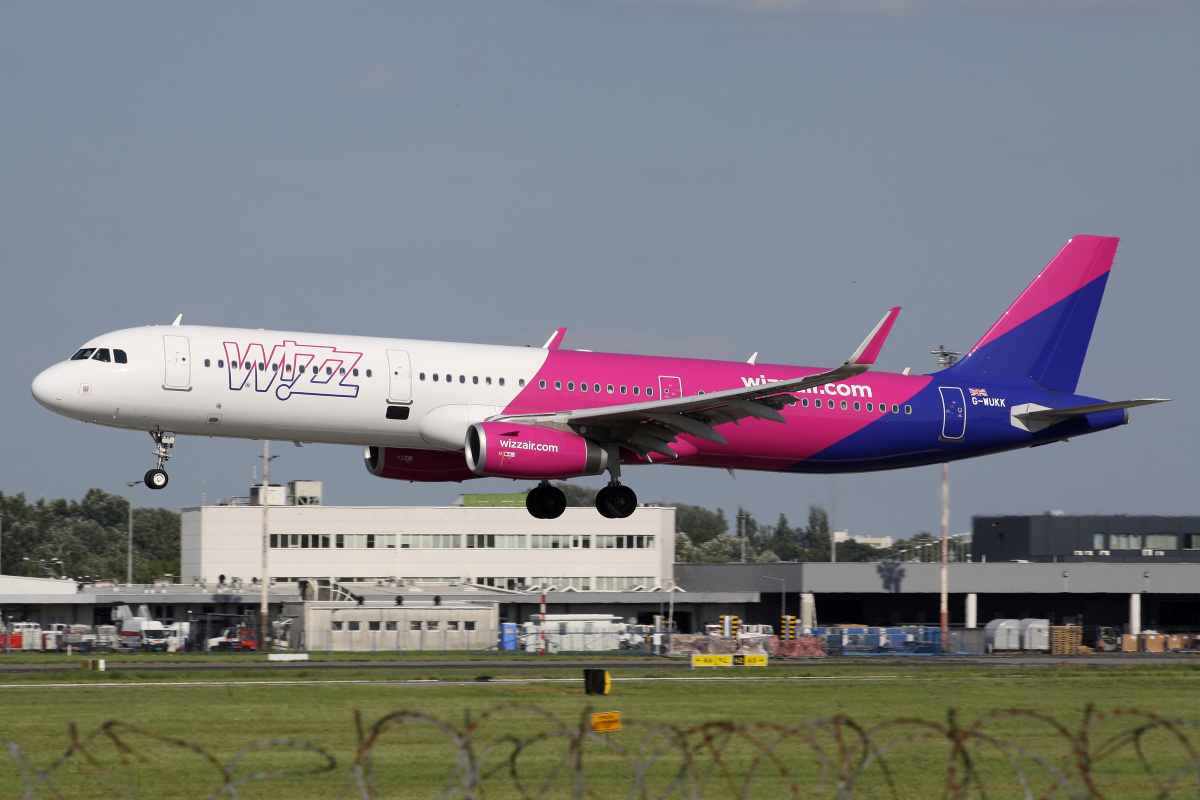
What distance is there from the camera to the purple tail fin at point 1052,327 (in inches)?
1882

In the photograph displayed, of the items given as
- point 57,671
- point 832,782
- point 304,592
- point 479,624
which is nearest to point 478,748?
point 832,782

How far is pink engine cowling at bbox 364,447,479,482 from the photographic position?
42.3 m

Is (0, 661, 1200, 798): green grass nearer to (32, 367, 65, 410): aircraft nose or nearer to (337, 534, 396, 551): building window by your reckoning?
(32, 367, 65, 410): aircraft nose

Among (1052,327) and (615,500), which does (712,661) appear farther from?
(1052,327)

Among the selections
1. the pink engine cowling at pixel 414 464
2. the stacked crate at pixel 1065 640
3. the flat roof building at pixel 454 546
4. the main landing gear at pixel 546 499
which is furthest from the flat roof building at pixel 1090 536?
the pink engine cowling at pixel 414 464

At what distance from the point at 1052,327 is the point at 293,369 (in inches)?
1023

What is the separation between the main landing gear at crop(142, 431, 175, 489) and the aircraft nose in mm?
2628

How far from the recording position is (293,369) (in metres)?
38.0

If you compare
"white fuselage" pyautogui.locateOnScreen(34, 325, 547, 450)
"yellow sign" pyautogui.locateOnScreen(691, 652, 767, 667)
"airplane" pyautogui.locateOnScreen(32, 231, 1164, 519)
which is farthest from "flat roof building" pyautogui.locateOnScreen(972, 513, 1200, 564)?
"white fuselage" pyautogui.locateOnScreen(34, 325, 547, 450)

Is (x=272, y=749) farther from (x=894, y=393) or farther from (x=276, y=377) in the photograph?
(x=894, y=393)

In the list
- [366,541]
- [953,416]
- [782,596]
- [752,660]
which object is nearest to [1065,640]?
[782,596]

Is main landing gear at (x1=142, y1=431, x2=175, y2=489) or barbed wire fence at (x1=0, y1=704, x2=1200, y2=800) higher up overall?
main landing gear at (x1=142, y1=431, x2=175, y2=489)

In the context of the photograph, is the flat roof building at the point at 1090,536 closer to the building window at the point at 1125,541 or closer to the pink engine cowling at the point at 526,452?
the building window at the point at 1125,541

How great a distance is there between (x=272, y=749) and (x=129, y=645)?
5889cm
